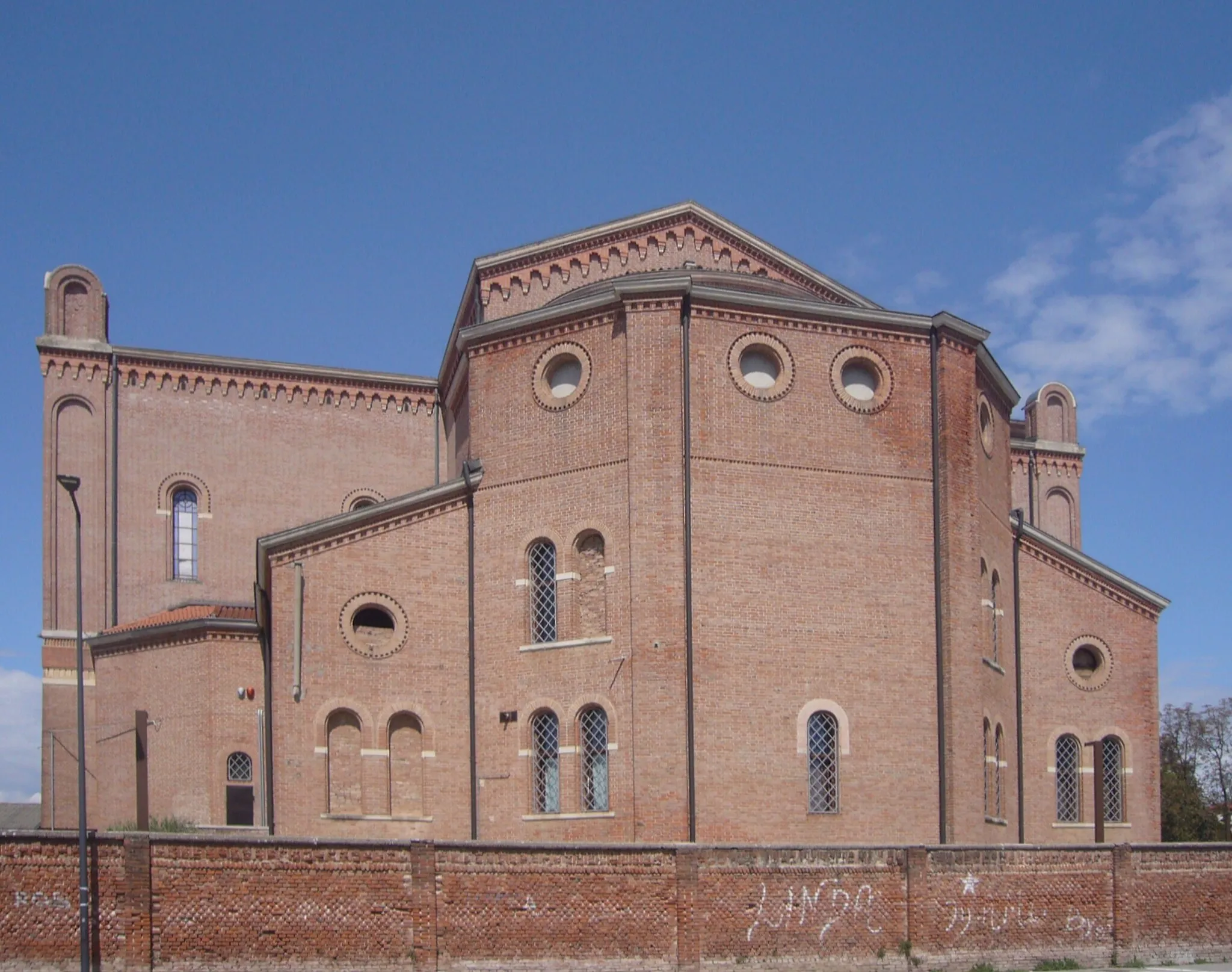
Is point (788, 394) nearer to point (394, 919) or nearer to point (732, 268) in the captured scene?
point (732, 268)

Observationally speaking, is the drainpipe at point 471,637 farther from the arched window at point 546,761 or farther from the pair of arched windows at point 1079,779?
the pair of arched windows at point 1079,779

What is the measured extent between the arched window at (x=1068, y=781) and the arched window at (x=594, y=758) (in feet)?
35.9

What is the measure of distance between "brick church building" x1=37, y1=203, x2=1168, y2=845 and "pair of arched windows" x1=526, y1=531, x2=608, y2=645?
67 mm

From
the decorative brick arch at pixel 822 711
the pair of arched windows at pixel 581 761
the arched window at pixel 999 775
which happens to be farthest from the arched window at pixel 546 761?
the arched window at pixel 999 775

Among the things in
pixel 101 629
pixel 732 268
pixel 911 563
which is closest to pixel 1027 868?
pixel 911 563

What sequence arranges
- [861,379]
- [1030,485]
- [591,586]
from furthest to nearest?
[1030,485] < [861,379] < [591,586]

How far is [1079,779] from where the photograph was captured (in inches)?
1293

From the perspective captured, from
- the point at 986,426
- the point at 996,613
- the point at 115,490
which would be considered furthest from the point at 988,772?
the point at 115,490

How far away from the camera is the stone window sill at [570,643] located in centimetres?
2769

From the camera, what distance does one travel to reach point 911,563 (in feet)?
94.6

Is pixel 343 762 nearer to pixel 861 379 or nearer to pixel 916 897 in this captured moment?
pixel 916 897

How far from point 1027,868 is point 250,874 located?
11968 millimetres

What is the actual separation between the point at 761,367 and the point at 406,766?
1024 cm

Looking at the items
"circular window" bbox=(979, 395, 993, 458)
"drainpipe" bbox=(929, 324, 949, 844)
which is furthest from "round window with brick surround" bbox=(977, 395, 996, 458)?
"drainpipe" bbox=(929, 324, 949, 844)
